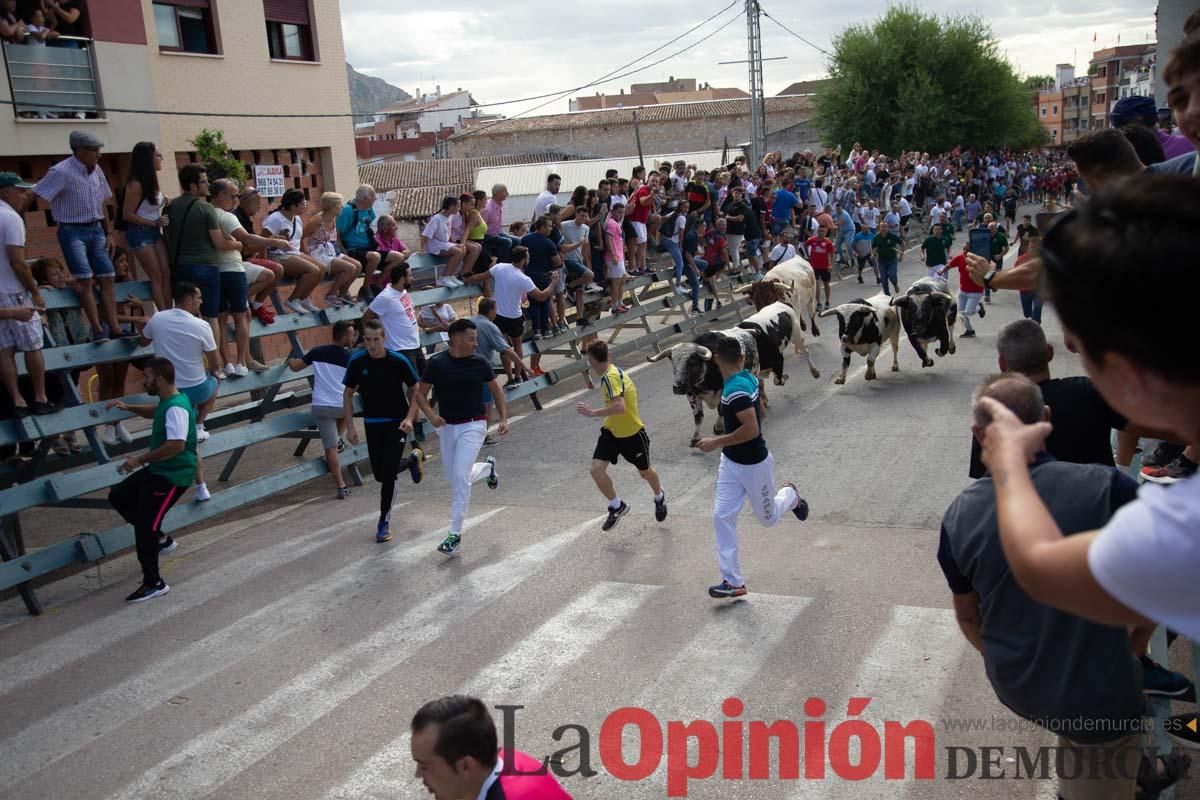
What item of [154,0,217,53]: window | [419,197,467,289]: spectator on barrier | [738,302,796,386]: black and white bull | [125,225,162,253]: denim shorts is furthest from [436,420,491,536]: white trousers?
[154,0,217,53]: window

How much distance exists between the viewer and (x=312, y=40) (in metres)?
26.4

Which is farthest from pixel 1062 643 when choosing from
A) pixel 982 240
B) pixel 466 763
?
pixel 982 240

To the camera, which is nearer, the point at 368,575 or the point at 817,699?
the point at 817,699

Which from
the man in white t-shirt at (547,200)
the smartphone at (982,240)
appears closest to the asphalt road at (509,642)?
the man in white t-shirt at (547,200)

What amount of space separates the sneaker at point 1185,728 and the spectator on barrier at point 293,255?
10.5 m

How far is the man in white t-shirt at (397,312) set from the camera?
41.0ft

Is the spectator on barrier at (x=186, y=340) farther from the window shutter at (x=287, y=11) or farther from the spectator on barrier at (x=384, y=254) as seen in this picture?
the window shutter at (x=287, y=11)

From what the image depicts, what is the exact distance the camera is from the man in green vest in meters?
8.71

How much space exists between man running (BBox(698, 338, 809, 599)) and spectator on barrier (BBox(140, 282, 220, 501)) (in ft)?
16.7

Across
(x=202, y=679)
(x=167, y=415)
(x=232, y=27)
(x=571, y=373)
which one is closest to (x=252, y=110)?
(x=232, y=27)

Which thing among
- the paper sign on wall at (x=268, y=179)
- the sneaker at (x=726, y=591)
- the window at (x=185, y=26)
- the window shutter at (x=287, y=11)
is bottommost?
the sneaker at (x=726, y=591)

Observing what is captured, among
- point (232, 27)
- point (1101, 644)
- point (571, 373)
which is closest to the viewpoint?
point (1101, 644)

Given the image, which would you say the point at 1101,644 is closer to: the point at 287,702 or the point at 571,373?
the point at 287,702

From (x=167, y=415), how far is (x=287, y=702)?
320cm
